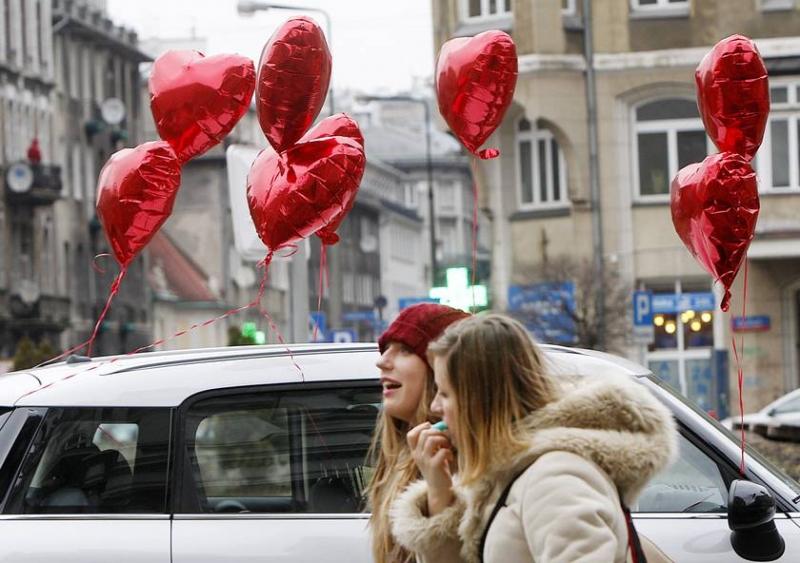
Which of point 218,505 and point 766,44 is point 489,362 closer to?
point 218,505

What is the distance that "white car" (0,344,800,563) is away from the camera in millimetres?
6637

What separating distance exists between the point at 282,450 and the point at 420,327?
1.45m

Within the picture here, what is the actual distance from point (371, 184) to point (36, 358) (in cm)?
7576

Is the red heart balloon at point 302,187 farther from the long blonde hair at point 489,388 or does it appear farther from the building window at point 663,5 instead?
the building window at point 663,5

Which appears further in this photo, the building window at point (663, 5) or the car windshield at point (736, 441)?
the building window at point (663, 5)

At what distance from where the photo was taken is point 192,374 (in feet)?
22.7

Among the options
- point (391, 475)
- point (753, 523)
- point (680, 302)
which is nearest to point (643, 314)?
point (680, 302)

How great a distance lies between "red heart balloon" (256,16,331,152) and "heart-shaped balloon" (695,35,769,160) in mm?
1572

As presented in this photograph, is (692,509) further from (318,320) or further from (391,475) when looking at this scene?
(318,320)

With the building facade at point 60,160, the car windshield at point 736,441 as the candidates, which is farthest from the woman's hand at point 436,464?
the building facade at point 60,160

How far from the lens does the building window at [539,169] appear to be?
131ft

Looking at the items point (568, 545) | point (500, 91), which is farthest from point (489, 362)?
point (500, 91)

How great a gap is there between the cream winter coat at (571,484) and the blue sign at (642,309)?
25.9 meters

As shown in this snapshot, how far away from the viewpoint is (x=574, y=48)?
1540 inches
